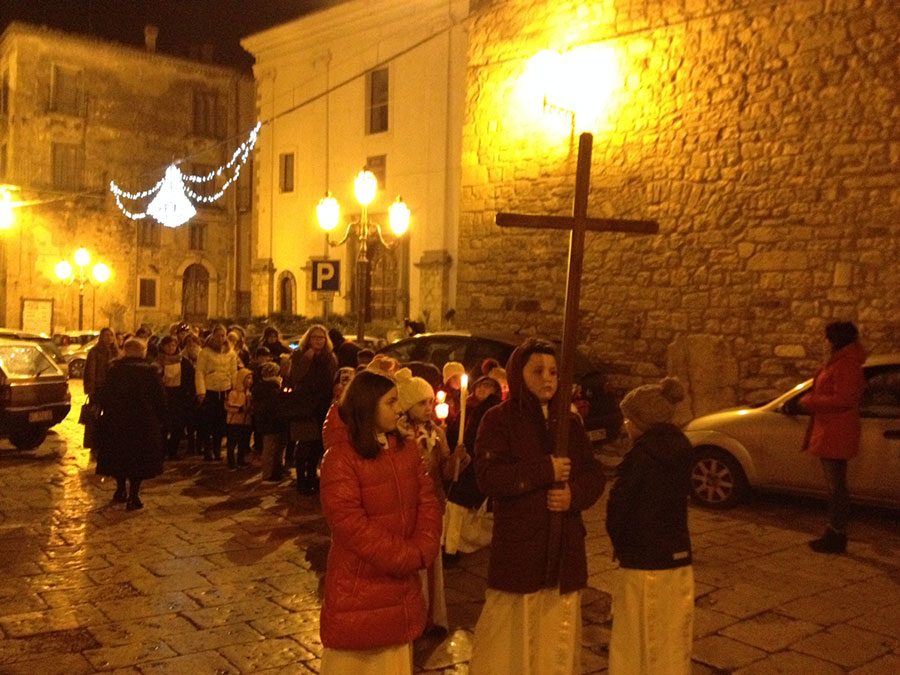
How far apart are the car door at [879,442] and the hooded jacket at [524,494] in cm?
503

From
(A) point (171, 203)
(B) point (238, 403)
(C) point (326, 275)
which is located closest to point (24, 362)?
(B) point (238, 403)

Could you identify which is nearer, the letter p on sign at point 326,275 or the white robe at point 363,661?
the white robe at point 363,661

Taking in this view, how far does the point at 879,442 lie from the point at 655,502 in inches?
192

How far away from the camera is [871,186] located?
434 inches

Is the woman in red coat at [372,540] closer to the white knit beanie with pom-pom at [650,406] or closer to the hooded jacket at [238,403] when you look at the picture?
the white knit beanie with pom-pom at [650,406]

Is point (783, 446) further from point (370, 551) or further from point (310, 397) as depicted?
point (370, 551)

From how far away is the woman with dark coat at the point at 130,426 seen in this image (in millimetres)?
8234

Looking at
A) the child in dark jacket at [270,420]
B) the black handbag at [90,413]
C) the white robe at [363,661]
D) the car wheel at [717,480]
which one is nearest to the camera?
the white robe at [363,661]

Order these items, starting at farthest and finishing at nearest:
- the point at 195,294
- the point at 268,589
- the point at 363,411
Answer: the point at 195,294, the point at 268,589, the point at 363,411

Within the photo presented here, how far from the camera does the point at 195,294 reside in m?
36.7

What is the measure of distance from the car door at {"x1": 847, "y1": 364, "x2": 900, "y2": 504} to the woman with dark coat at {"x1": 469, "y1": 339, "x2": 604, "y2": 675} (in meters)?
5.02

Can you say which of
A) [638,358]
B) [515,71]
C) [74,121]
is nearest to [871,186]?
[638,358]

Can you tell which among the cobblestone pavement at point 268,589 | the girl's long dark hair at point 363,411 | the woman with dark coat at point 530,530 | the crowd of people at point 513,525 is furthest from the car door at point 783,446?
the girl's long dark hair at point 363,411

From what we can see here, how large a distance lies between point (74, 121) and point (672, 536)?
35069 mm
